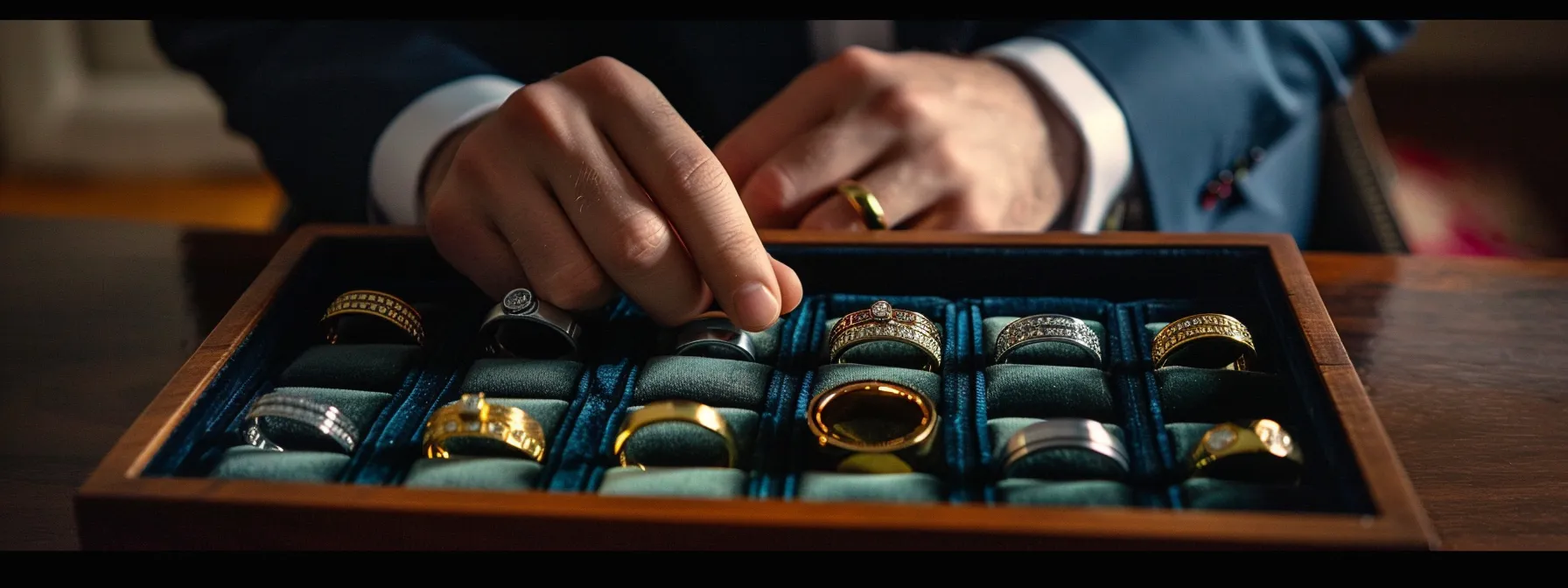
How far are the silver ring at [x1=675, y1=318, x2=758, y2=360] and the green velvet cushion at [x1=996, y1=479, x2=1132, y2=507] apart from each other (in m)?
0.22

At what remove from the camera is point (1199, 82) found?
1173mm

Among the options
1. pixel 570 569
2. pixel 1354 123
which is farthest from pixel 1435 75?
pixel 570 569

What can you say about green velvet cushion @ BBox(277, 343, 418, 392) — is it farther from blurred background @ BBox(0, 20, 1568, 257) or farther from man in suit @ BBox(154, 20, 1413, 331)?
blurred background @ BBox(0, 20, 1568, 257)

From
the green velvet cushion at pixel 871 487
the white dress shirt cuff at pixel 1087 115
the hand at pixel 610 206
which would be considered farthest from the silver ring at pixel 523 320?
the white dress shirt cuff at pixel 1087 115

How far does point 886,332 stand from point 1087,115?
44 centimetres

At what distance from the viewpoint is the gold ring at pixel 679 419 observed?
0.68 m

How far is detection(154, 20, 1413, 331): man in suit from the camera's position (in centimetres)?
79

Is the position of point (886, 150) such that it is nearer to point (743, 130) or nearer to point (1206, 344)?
point (743, 130)

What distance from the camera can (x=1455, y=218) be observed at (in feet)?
7.11

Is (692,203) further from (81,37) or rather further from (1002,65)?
(81,37)

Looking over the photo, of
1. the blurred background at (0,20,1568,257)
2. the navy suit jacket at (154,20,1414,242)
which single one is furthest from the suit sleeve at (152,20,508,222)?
the blurred background at (0,20,1568,257)

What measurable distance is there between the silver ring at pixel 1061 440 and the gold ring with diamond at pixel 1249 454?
4 cm

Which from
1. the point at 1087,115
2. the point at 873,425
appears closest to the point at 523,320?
the point at 873,425

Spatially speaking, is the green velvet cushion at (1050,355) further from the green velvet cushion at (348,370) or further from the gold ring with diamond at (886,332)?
the green velvet cushion at (348,370)
